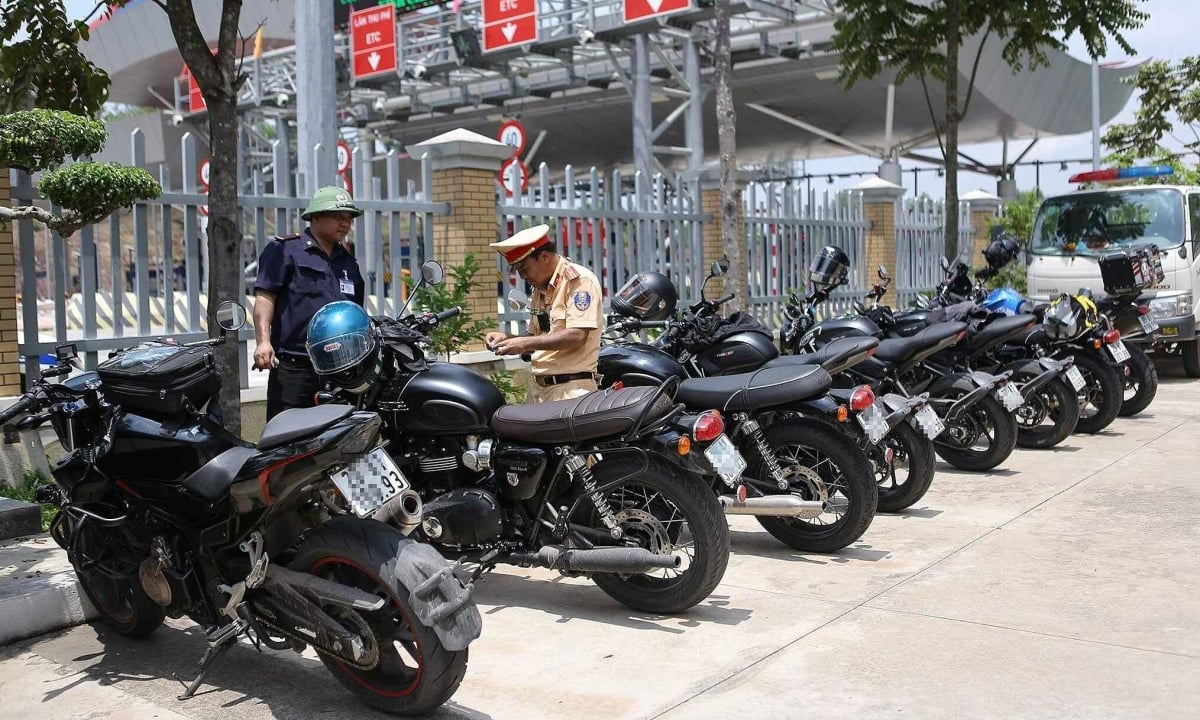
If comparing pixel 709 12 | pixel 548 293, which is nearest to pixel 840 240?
pixel 709 12

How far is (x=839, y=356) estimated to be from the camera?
5797 millimetres

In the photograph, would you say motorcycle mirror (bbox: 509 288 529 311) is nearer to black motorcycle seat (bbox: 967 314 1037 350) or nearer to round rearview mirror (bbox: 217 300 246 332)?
round rearview mirror (bbox: 217 300 246 332)

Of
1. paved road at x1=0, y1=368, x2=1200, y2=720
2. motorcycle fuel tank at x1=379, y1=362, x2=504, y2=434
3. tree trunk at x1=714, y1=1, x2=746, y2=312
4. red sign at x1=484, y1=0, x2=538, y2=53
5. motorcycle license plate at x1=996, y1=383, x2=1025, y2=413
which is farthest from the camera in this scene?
red sign at x1=484, y1=0, x2=538, y2=53

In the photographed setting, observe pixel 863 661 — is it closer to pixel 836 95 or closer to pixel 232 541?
pixel 232 541

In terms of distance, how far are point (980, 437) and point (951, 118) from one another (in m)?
7.08

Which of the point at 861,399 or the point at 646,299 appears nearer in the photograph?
the point at 861,399

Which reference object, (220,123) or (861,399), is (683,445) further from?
(220,123)

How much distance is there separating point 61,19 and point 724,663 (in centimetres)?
462

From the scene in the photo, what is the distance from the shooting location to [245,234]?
8.39 meters

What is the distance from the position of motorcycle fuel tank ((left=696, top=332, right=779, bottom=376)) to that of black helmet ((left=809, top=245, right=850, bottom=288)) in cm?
150

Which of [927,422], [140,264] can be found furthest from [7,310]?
[927,422]

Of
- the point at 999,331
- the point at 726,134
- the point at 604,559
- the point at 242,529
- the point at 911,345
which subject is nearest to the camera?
the point at 242,529

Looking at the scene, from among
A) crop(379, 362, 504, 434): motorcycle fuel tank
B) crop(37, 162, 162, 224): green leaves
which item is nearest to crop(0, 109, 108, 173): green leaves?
crop(37, 162, 162, 224): green leaves

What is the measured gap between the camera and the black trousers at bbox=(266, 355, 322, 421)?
536cm
